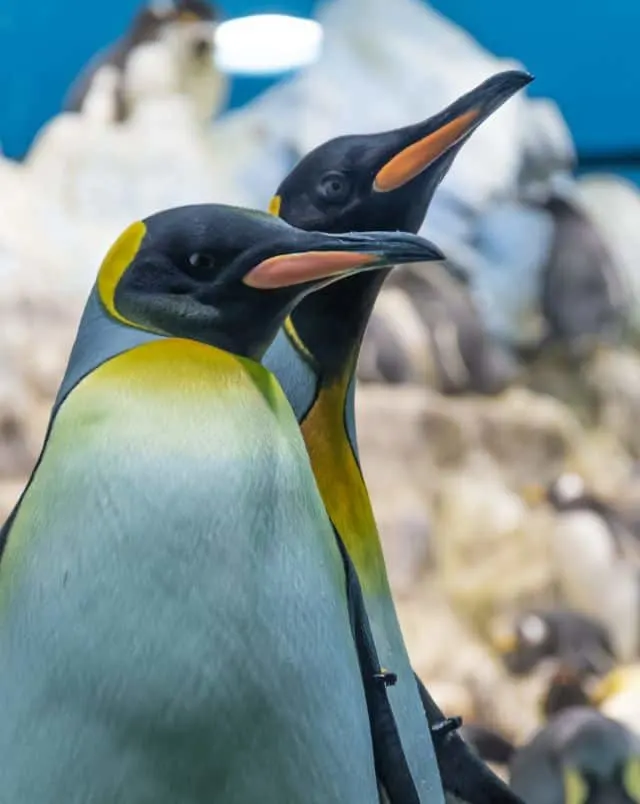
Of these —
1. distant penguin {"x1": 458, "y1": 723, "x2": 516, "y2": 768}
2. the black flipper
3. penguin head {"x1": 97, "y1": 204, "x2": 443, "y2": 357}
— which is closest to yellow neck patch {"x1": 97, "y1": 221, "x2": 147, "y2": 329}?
penguin head {"x1": 97, "y1": 204, "x2": 443, "y2": 357}

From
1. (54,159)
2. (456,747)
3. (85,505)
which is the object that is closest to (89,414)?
(85,505)

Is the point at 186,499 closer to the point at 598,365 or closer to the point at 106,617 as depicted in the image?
the point at 106,617

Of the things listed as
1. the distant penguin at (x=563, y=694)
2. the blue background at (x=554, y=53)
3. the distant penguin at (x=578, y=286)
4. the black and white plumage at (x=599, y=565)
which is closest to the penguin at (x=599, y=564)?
the black and white plumage at (x=599, y=565)

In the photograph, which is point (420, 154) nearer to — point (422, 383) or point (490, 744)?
point (490, 744)

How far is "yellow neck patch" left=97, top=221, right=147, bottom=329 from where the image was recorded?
0.65 meters

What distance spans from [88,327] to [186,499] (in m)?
0.13

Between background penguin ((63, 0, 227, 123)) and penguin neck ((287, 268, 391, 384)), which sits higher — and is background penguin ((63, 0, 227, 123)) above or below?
above

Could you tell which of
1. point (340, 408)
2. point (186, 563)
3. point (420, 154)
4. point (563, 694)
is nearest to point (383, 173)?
point (420, 154)

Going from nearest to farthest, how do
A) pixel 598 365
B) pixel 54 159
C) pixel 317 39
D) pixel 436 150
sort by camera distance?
pixel 436 150 < pixel 54 159 < pixel 317 39 < pixel 598 365

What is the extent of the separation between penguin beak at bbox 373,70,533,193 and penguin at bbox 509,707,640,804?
119 cm

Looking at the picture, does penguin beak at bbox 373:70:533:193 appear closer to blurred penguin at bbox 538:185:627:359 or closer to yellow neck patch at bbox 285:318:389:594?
yellow neck patch at bbox 285:318:389:594

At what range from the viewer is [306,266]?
610 millimetres

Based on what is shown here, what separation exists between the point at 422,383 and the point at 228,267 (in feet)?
6.75

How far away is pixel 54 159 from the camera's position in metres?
2.42
